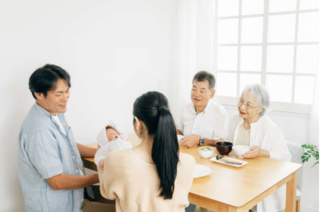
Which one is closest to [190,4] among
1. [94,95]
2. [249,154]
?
[94,95]

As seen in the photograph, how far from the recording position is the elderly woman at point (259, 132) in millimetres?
2129

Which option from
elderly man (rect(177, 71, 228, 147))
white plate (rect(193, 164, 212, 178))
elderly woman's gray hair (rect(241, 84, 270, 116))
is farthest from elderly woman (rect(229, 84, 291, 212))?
white plate (rect(193, 164, 212, 178))

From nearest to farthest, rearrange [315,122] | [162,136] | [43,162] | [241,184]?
[162,136], [241,184], [43,162], [315,122]

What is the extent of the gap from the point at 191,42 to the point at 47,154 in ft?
6.84

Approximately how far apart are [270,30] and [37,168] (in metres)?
2.40

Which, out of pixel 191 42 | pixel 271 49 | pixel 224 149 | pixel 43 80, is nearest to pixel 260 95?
pixel 224 149

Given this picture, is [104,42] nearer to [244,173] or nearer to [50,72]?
[50,72]

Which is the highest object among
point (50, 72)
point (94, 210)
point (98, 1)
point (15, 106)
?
point (98, 1)

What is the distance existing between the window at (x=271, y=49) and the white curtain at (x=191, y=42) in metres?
0.17

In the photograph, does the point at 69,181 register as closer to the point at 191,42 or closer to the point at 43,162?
the point at 43,162

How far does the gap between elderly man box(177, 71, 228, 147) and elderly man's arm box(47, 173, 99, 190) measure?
103 centimetres

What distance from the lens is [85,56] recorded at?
272cm

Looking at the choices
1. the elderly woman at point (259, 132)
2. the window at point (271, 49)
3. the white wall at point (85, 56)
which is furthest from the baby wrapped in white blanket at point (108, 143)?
the window at point (271, 49)

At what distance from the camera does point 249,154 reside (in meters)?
2.10
